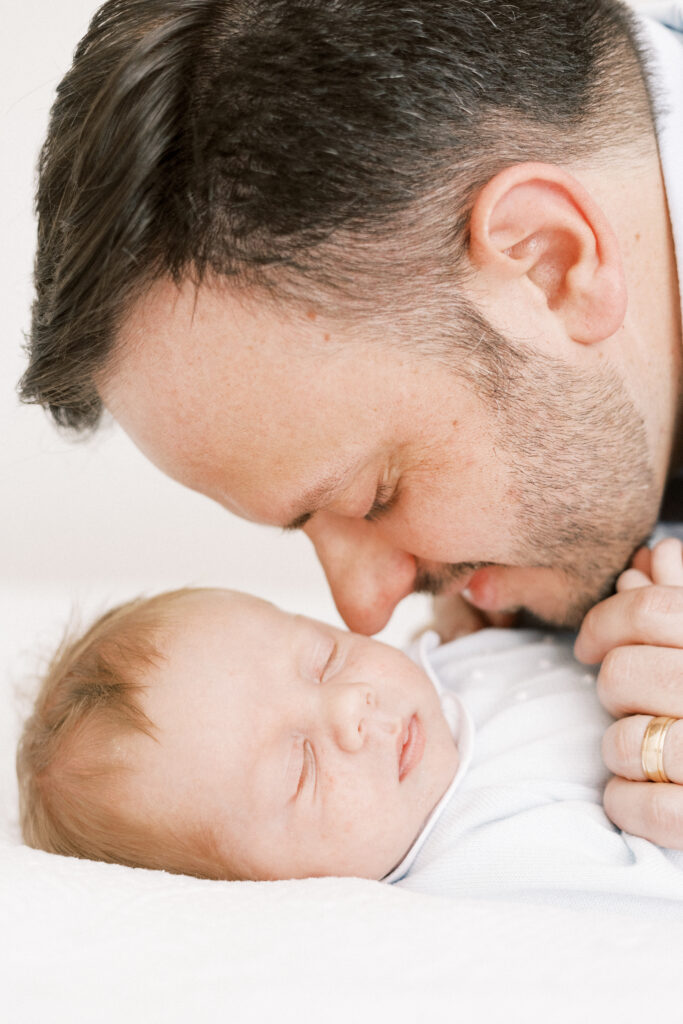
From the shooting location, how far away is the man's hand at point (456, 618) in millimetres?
2035

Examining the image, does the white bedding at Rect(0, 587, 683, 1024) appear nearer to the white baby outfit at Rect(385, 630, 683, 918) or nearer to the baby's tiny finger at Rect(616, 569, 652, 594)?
the white baby outfit at Rect(385, 630, 683, 918)

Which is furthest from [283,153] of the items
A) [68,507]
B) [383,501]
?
[68,507]

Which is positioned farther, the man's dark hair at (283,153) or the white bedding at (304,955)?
the man's dark hair at (283,153)

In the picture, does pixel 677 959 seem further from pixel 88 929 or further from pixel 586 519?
pixel 586 519

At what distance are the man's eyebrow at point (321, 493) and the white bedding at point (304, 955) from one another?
502mm

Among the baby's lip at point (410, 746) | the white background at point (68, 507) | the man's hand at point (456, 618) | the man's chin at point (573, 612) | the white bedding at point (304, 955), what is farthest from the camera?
the white background at point (68, 507)

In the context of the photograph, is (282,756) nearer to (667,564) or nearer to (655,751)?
(655,751)

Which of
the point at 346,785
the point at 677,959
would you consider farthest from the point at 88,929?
the point at 677,959

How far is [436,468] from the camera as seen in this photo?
4.66 feet

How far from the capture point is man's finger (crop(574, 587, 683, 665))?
142 centimetres

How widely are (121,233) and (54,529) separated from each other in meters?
2.06

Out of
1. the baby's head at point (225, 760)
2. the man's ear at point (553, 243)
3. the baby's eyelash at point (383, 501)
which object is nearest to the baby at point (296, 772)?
the baby's head at point (225, 760)

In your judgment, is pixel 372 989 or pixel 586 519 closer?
pixel 372 989

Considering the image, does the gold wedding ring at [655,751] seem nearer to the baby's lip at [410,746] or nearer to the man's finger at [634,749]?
the man's finger at [634,749]
